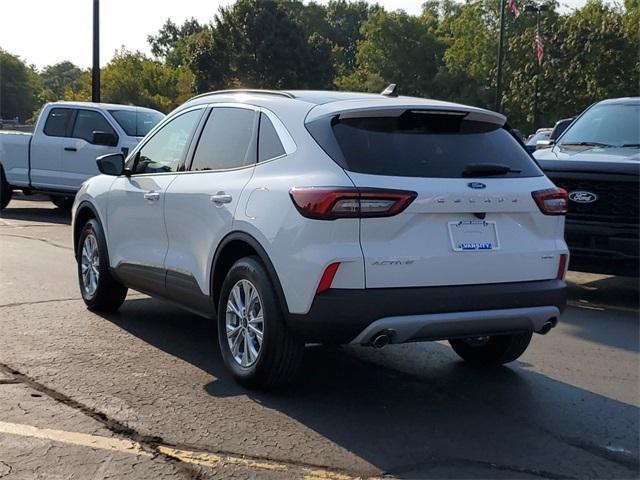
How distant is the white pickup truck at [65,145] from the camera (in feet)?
49.8

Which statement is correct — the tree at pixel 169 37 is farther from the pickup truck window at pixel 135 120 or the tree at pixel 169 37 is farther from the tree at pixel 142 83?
the pickup truck window at pixel 135 120

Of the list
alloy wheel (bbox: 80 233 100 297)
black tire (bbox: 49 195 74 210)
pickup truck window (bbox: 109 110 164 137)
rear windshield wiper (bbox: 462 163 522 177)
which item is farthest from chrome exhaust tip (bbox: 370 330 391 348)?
black tire (bbox: 49 195 74 210)

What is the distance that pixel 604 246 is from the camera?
805 cm

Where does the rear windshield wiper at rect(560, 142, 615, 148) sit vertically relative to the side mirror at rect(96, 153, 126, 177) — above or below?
above

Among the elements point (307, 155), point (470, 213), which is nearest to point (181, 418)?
point (307, 155)

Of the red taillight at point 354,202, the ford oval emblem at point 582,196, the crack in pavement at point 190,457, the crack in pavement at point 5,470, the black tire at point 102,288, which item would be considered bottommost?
the crack in pavement at point 190,457

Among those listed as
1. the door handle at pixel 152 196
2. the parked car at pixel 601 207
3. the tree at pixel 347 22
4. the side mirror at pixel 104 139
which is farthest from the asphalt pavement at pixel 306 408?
the tree at pixel 347 22

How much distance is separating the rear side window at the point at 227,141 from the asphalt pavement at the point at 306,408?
135cm

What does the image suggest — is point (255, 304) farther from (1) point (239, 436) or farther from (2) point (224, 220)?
(1) point (239, 436)

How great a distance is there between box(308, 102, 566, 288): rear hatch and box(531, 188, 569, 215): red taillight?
4 centimetres

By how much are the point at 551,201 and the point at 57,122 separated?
40.7 ft

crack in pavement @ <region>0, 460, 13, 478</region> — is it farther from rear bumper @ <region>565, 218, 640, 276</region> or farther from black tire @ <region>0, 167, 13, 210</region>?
black tire @ <region>0, 167, 13, 210</region>

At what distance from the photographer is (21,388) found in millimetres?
5156

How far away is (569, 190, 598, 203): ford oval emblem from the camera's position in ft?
26.9
